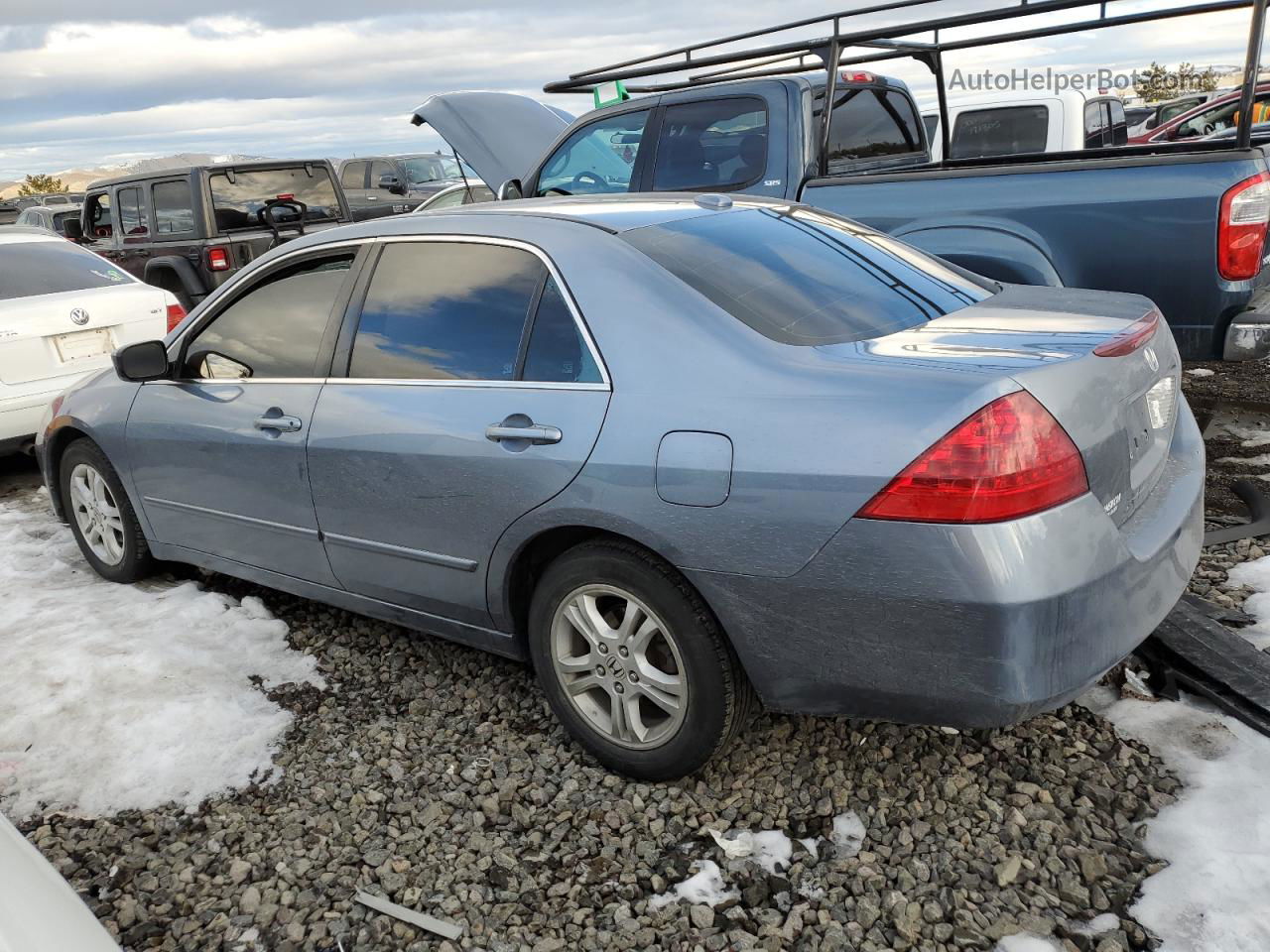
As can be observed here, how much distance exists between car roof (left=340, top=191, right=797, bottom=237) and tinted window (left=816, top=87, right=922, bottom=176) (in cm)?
292

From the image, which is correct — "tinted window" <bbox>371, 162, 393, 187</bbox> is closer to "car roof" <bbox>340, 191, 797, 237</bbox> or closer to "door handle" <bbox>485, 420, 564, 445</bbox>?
"car roof" <bbox>340, 191, 797, 237</bbox>

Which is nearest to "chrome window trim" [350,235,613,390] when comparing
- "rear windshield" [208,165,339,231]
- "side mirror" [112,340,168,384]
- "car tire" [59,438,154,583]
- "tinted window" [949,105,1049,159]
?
"side mirror" [112,340,168,384]

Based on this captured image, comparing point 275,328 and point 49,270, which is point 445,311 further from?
point 49,270

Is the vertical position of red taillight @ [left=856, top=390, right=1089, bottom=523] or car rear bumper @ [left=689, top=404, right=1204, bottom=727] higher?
red taillight @ [left=856, top=390, right=1089, bottom=523]

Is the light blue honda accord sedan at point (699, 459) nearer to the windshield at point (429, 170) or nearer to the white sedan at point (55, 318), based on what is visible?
the white sedan at point (55, 318)

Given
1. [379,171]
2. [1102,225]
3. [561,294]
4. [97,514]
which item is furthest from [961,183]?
[379,171]

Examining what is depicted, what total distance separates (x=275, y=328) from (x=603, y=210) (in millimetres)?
1324

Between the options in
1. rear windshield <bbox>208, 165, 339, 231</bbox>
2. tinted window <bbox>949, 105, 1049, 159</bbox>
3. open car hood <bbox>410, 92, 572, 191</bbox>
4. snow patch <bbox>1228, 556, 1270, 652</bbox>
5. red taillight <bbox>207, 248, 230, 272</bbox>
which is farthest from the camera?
tinted window <bbox>949, 105, 1049, 159</bbox>

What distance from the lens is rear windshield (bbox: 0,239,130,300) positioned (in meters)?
6.64

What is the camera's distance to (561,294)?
3.00m

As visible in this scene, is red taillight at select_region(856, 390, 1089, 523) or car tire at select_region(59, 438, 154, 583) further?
car tire at select_region(59, 438, 154, 583)

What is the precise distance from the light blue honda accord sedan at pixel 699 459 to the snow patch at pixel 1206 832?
0.51 m

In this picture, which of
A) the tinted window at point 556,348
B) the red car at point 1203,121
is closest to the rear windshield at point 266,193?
the tinted window at point 556,348

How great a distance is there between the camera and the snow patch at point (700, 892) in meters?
2.57
